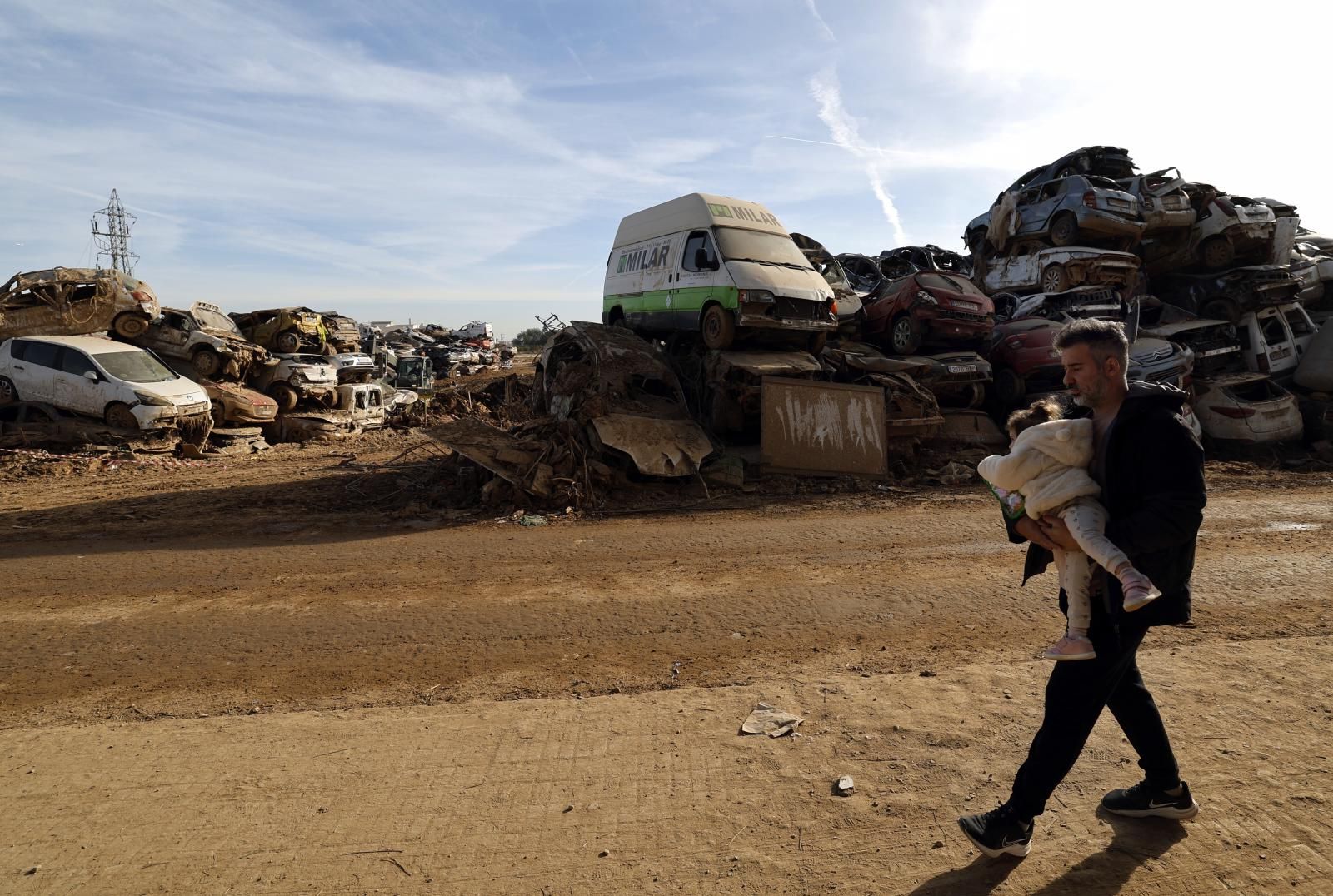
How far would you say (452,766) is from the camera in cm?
357

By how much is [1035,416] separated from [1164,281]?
17847 millimetres

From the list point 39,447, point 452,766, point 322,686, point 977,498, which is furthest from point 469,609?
point 39,447

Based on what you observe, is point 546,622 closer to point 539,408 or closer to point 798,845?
point 798,845

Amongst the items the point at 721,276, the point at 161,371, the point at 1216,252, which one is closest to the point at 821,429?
the point at 721,276

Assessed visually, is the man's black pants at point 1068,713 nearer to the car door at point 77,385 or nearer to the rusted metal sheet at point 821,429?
the rusted metal sheet at point 821,429

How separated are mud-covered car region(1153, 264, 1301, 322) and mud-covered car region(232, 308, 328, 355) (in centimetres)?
2195

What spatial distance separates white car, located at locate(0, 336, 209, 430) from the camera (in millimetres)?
14289

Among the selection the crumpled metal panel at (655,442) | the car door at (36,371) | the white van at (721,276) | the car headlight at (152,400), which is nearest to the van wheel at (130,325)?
the car door at (36,371)

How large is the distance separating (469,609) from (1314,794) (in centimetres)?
506

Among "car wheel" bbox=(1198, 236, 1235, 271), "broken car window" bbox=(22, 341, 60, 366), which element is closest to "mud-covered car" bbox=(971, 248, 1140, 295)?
"car wheel" bbox=(1198, 236, 1235, 271)

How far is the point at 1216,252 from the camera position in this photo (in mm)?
16781

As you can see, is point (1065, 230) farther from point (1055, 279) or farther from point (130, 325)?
point (130, 325)

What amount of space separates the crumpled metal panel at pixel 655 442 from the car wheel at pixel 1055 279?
32.3ft

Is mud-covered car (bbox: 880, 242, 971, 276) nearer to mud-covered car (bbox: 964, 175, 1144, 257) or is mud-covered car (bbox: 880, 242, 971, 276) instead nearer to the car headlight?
mud-covered car (bbox: 964, 175, 1144, 257)
